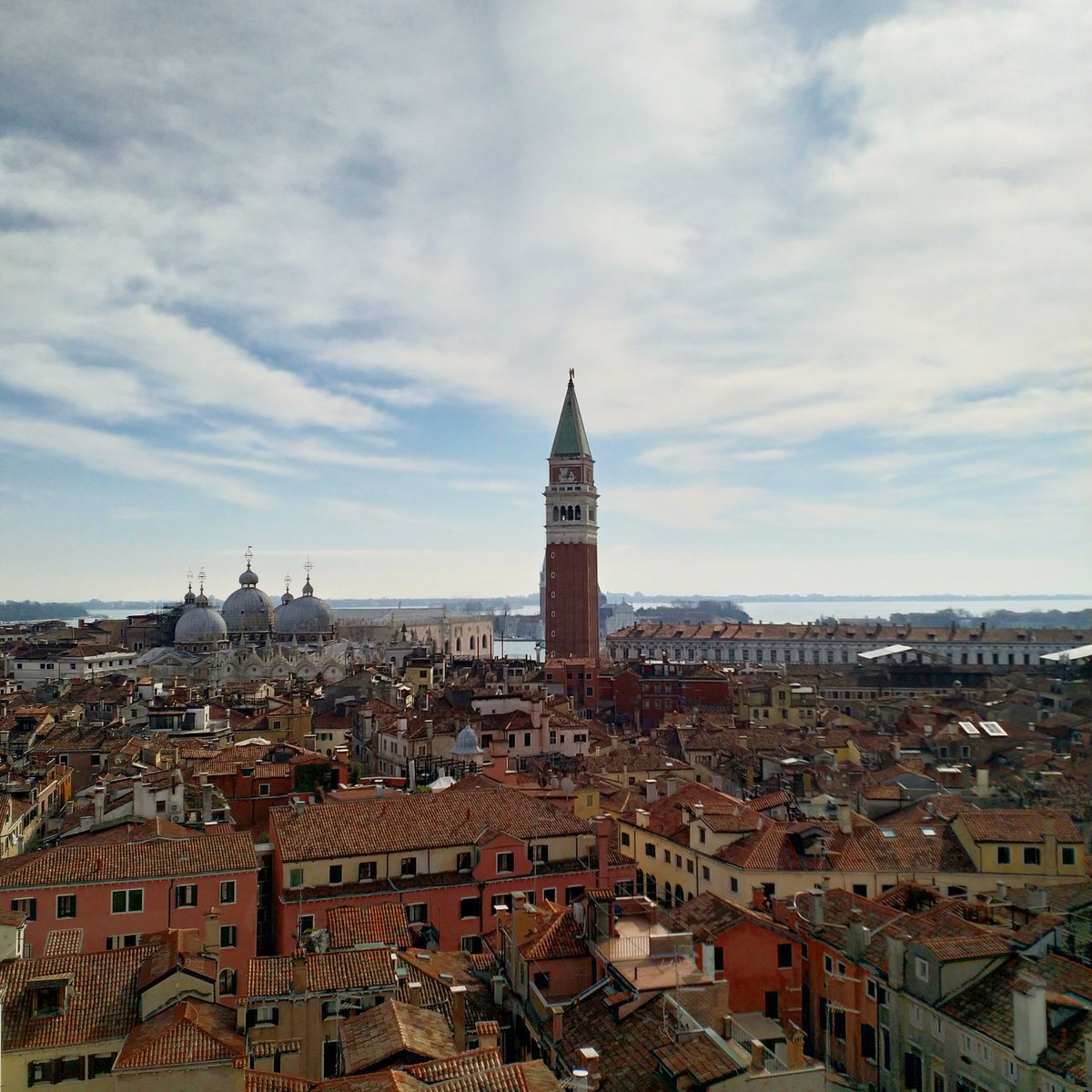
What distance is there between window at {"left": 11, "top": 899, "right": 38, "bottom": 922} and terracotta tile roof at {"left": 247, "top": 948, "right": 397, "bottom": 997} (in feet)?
11.8

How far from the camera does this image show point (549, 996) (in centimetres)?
1052

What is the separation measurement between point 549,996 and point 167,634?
54.9 m

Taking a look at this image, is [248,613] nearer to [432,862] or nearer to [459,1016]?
[432,862]

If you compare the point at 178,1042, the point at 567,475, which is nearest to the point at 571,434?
the point at 567,475

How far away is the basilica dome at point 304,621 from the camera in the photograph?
59.3 m

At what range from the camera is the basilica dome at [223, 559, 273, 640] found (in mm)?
59344

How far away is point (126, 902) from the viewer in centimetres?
1244

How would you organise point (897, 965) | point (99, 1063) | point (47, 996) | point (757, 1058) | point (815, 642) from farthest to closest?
point (815, 642) → point (897, 965) → point (47, 996) → point (99, 1063) → point (757, 1058)

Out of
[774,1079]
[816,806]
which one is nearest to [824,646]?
[816,806]

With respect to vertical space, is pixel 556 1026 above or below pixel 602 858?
below

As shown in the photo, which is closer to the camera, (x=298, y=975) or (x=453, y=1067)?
(x=453, y=1067)

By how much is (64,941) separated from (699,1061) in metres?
7.01

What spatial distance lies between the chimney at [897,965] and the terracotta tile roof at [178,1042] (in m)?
6.24

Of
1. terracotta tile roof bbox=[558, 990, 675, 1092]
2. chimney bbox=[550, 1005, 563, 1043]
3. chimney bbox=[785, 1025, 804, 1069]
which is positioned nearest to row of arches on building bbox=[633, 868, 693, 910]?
terracotta tile roof bbox=[558, 990, 675, 1092]
